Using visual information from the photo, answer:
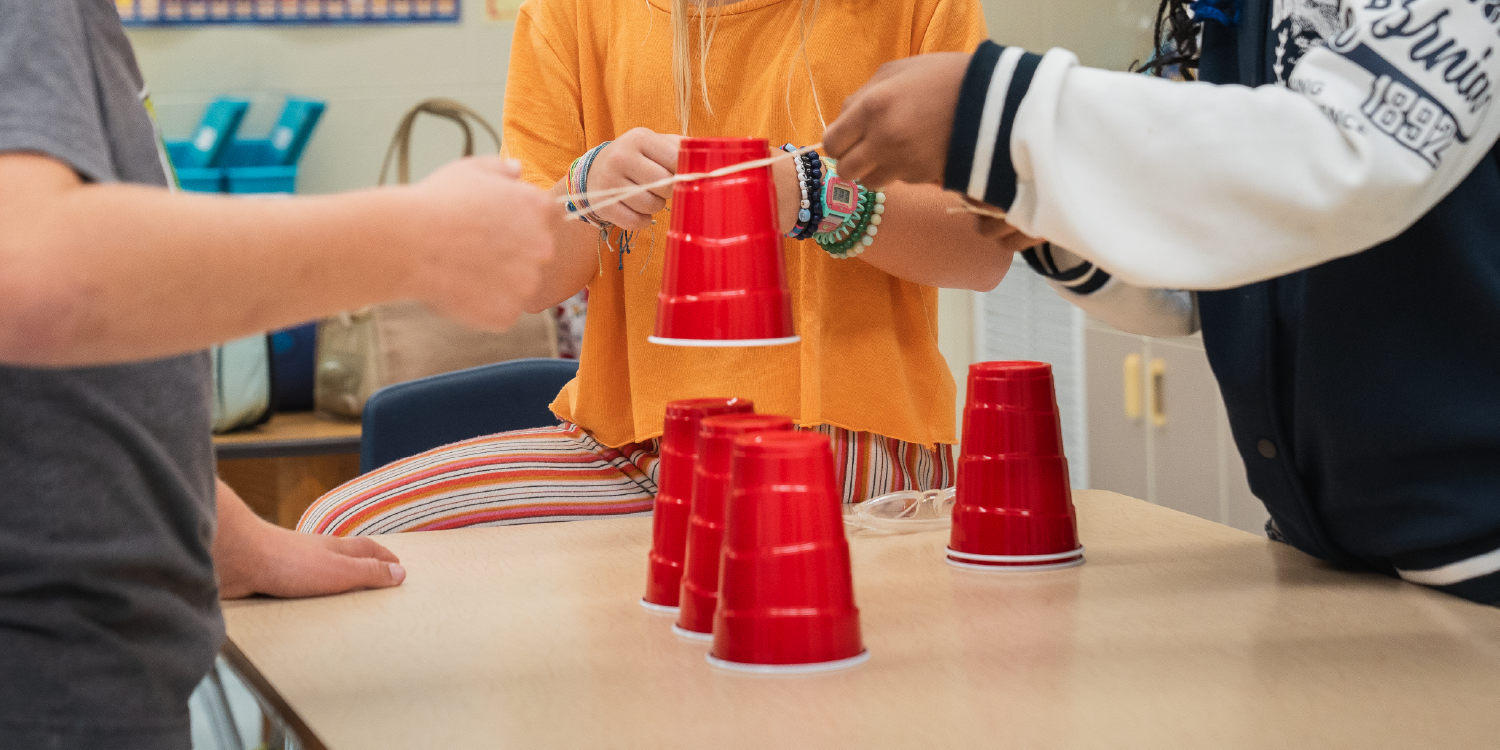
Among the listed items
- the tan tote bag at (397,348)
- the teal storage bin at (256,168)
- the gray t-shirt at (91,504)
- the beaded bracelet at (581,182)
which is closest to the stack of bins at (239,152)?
the teal storage bin at (256,168)

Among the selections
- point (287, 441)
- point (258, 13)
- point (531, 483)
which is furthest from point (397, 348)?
point (531, 483)

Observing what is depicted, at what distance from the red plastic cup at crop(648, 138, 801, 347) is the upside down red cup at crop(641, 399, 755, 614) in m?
0.06

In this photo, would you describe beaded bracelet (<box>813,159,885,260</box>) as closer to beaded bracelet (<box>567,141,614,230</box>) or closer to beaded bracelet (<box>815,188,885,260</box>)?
beaded bracelet (<box>815,188,885,260</box>)

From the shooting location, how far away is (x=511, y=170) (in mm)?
654

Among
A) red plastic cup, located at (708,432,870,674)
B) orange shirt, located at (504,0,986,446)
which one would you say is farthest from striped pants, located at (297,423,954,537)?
red plastic cup, located at (708,432,870,674)

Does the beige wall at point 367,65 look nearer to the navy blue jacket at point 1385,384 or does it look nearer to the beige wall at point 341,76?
the beige wall at point 341,76

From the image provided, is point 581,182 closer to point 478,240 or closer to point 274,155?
point 478,240

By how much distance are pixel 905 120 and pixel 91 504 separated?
0.50m

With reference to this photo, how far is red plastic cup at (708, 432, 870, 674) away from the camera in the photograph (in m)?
0.71

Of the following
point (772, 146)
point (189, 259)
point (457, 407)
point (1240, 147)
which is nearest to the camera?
point (189, 259)

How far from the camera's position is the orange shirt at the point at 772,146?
134 centimetres

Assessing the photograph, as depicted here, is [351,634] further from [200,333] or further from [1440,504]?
[1440,504]

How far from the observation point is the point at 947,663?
733mm

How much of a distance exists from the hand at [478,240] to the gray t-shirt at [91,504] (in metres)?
0.15
